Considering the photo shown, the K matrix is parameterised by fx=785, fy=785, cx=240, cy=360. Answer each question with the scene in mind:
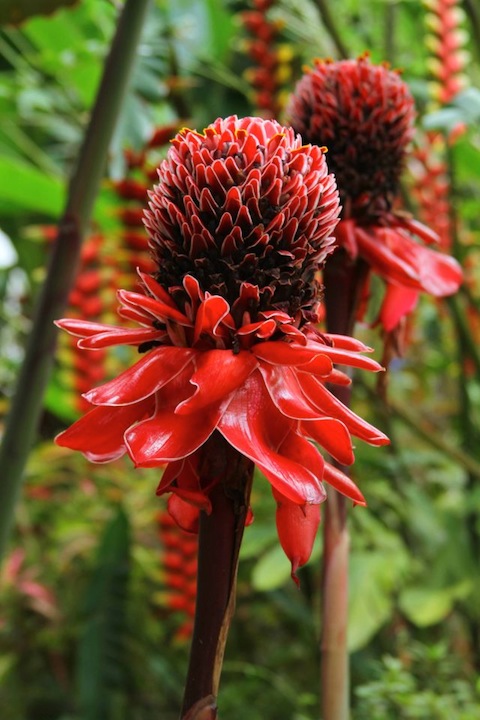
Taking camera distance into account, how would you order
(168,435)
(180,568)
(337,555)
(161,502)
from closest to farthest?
(168,435) < (337,555) < (180,568) < (161,502)

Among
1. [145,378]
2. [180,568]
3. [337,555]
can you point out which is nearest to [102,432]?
[145,378]

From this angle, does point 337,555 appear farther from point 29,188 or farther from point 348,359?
point 29,188

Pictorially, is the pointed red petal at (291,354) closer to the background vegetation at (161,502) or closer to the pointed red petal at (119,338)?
the pointed red petal at (119,338)

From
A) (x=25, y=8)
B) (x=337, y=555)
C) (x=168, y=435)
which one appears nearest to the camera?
(x=168, y=435)

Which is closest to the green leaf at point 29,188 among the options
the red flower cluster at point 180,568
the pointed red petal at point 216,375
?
the red flower cluster at point 180,568

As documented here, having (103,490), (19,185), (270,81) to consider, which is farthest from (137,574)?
(270,81)

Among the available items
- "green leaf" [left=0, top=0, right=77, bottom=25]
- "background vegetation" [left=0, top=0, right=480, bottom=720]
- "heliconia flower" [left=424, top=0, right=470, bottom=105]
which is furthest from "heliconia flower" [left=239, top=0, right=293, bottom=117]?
"green leaf" [left=0, top=0, right=77, bottom=25]

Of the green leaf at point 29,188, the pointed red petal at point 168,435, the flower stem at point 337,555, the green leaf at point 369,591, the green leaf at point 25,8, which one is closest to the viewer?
the pointed red petal at point 168,435
